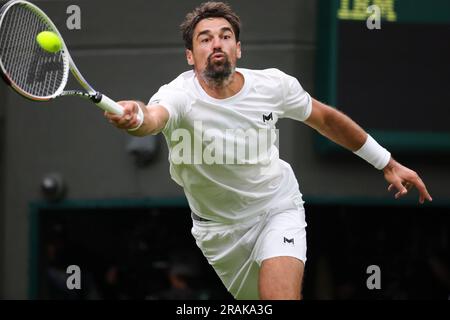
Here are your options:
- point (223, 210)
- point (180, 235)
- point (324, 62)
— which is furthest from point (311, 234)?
point (223, 210)

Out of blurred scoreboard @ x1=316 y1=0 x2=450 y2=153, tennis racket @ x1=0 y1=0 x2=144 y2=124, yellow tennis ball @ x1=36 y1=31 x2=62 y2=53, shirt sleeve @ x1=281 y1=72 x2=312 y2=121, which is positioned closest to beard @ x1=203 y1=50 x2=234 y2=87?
shirt sleeve @ x1=281 y1=72 x2=312 y2=121

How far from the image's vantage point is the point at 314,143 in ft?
31.2

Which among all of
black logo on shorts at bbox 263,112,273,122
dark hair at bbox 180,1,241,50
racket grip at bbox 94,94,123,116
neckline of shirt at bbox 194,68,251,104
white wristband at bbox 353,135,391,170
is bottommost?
white wristband at bbox 353,135,391,170

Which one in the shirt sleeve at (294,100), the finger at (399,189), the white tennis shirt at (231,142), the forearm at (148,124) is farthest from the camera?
the finger at (399,189)

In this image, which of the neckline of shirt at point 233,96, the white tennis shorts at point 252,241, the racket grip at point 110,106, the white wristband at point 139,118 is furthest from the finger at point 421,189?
the racket grip at point 110,106

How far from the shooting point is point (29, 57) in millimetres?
5320

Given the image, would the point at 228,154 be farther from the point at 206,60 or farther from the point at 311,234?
the point at 311,234

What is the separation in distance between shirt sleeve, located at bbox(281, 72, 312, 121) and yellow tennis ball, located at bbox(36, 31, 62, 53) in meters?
1.33

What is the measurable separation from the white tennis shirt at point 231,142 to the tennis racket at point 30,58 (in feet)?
1.55

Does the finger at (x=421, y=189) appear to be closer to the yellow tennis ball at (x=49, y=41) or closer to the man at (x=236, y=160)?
the man at (x=236, y=160)

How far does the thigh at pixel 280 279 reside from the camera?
5588 millimetres

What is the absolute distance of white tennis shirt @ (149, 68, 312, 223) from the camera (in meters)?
5.70

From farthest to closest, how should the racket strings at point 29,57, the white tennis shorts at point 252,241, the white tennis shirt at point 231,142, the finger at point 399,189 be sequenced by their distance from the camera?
the finger at point 399,189 < the white tennis shorts at point 252,241 < the white tennis shirt at point 231,142 < the racket strings at point 29,57

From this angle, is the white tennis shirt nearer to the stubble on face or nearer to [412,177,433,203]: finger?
the stubble on face
